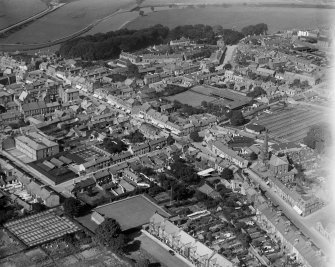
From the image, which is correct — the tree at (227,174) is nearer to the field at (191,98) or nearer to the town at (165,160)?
the town at (165,160)

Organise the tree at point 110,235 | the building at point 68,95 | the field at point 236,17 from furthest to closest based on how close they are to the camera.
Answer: the field at point 236,17 < the building at point 68,95 < the tree at point 110,235

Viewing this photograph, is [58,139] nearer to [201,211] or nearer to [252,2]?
[201,211]

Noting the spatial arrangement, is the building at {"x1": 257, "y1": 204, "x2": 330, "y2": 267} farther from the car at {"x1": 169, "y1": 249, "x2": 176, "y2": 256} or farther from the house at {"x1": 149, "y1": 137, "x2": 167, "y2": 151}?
the house at {"x1": 149, "y1": 137, "x2": 167, "y2": 151}

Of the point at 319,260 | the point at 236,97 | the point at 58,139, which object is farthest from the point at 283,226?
the point at 236,97

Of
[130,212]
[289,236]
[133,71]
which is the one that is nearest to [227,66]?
[133,71]

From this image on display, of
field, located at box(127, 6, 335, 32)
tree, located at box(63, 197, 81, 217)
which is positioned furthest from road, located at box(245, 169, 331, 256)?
field, located at box(127, 6, 335, 32)

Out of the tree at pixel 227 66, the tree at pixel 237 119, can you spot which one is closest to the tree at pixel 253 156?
the tree at pixel 237 119
